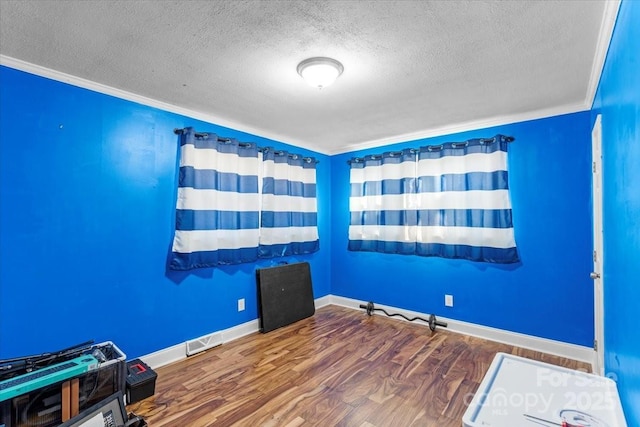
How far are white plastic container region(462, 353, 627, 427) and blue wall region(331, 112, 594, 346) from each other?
6.03 feet

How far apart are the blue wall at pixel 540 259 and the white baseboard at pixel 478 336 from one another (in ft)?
0.20

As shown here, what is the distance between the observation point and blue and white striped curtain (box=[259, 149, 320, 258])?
3.58m

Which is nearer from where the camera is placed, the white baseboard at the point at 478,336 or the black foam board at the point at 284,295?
the white baseboard at the point at 478,336

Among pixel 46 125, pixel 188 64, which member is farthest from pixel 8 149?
pixel 188 64

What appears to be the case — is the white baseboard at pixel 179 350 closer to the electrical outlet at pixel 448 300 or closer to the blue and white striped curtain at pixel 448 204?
the blue and white striped curtain at pixel 448 204

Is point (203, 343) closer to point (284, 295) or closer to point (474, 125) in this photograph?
point (284, 295)

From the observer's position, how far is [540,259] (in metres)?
2.90

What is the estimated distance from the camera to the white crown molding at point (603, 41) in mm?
1460

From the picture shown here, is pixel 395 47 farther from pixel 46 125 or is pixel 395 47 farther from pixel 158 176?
pixel 46 125

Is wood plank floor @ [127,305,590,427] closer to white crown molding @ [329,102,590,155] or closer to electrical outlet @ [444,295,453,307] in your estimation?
electrical outlet @ [444,295,453,307]

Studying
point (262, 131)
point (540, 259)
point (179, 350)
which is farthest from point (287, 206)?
point (540, 259)

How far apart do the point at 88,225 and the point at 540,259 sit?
3.99m

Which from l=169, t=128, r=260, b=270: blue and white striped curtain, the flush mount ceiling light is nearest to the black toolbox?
l=169, t=128, r=260, b=270: blue and white striped curtain

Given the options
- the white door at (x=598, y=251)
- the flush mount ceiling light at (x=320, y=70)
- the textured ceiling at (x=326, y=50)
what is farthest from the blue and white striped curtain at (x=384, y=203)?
the flush mount ceiling light at (x=320, y=70)
